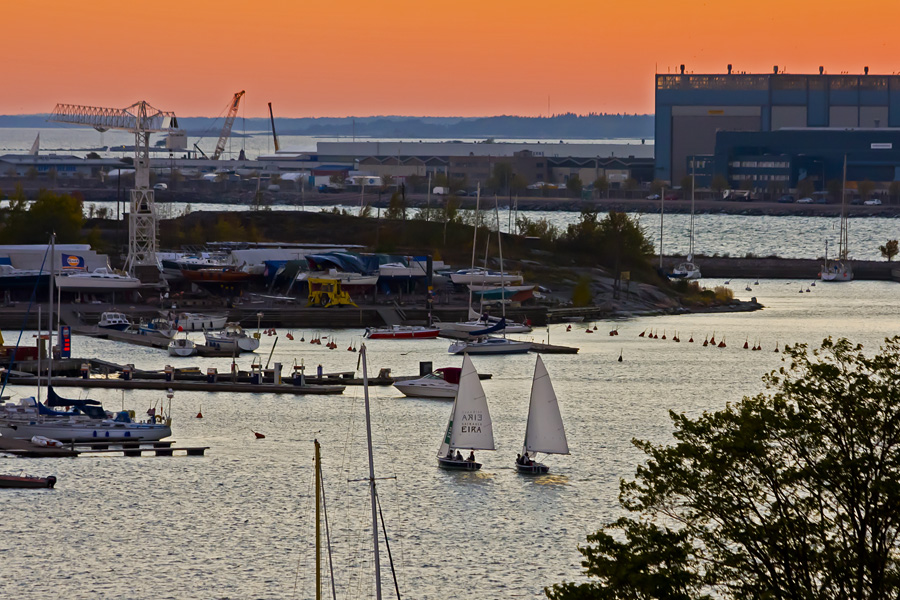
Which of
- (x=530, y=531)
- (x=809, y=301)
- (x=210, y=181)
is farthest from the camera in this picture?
(x=210, y=181)

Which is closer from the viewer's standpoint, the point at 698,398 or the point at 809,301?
the point at 698,398

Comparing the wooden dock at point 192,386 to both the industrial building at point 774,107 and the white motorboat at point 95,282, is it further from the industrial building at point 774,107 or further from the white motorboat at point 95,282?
the industrial building at point 774,107

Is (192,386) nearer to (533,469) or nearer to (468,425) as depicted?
(468,425)

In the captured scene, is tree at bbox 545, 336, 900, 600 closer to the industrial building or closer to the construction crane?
the construction crane

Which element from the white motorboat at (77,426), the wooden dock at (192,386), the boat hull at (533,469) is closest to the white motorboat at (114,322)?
the wooden dock at (192,386)

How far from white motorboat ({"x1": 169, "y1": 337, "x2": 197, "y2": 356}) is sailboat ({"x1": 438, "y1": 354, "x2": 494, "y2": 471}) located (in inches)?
→ 647

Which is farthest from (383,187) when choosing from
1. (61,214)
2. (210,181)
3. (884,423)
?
(884,423)

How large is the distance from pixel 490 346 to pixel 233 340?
7.85 meters

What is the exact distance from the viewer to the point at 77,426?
1129 inches

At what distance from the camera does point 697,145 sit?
12700 cm

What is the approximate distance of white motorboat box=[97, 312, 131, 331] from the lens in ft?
151

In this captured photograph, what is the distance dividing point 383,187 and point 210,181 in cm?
2113


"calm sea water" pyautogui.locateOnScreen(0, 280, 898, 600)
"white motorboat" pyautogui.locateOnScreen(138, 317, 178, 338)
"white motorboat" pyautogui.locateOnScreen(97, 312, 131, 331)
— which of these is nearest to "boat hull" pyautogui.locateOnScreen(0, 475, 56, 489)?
"calm sea water" pyautogui.locateOnScreen(0, 280, 898, 600)

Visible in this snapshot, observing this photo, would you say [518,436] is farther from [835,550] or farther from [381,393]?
[835,550]
